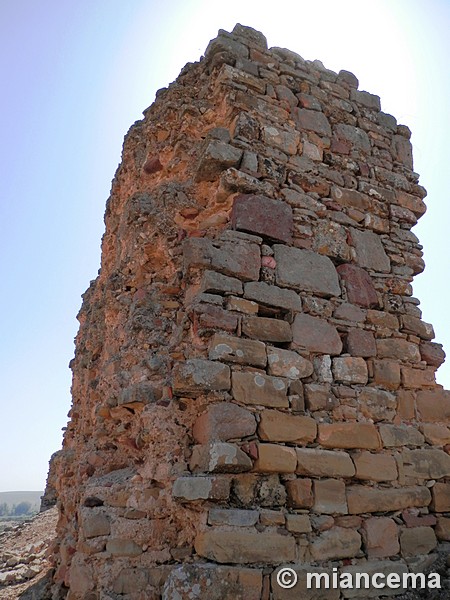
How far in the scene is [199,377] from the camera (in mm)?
2891

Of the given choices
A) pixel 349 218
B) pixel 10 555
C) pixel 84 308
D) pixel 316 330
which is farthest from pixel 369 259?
pixel 10 555

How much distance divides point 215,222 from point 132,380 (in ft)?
4.07

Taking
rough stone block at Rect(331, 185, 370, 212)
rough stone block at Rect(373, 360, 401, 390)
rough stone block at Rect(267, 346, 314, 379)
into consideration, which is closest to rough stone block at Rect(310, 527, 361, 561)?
rough stone block at Rect(267, 346, 314, 379)

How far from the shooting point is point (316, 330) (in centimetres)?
343

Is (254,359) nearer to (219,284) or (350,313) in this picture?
(219,284)

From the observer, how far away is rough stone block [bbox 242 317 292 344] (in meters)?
3.15

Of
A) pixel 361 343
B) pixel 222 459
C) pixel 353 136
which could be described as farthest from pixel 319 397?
pixel 353 136

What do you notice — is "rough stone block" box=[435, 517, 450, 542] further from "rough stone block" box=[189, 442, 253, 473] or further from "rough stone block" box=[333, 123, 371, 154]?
"rough stone block" box=[333, 123, 371, 154]

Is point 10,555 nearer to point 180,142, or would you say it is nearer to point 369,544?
point 369,544

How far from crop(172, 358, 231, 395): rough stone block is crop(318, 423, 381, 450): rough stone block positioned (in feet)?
2.41

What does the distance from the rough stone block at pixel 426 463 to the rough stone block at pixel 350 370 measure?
588 millimetres

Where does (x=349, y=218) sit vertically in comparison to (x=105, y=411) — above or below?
above

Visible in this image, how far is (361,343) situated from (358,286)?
0.46 m

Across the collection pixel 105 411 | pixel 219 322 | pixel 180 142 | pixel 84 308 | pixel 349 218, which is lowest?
pixel 105 411
